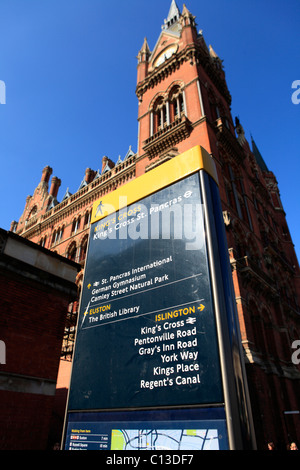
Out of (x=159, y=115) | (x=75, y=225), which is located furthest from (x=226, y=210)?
(x=75, y=225)

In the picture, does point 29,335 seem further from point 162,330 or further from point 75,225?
point 75,225

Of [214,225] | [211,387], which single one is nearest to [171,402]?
[211,387]

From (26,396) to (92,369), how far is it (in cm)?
378

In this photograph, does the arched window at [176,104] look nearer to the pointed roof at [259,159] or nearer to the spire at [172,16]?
the spire at [172,16]

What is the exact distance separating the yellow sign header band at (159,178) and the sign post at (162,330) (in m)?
0.02

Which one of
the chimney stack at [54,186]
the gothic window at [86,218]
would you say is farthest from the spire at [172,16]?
the gothic window at [86,218]

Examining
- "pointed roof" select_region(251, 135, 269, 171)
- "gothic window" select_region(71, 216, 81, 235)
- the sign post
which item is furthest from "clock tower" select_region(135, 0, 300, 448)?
"pointed roof" select_region(251, 135, 269, 171)

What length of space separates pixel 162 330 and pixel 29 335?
494 cm

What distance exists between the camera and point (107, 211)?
18.1 ft

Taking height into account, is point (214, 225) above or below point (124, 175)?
below

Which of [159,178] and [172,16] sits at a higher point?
[172,16]

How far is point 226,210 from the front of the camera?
55.4 ft

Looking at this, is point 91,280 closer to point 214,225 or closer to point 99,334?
point 99,334

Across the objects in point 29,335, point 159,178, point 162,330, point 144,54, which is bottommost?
point 162,330
